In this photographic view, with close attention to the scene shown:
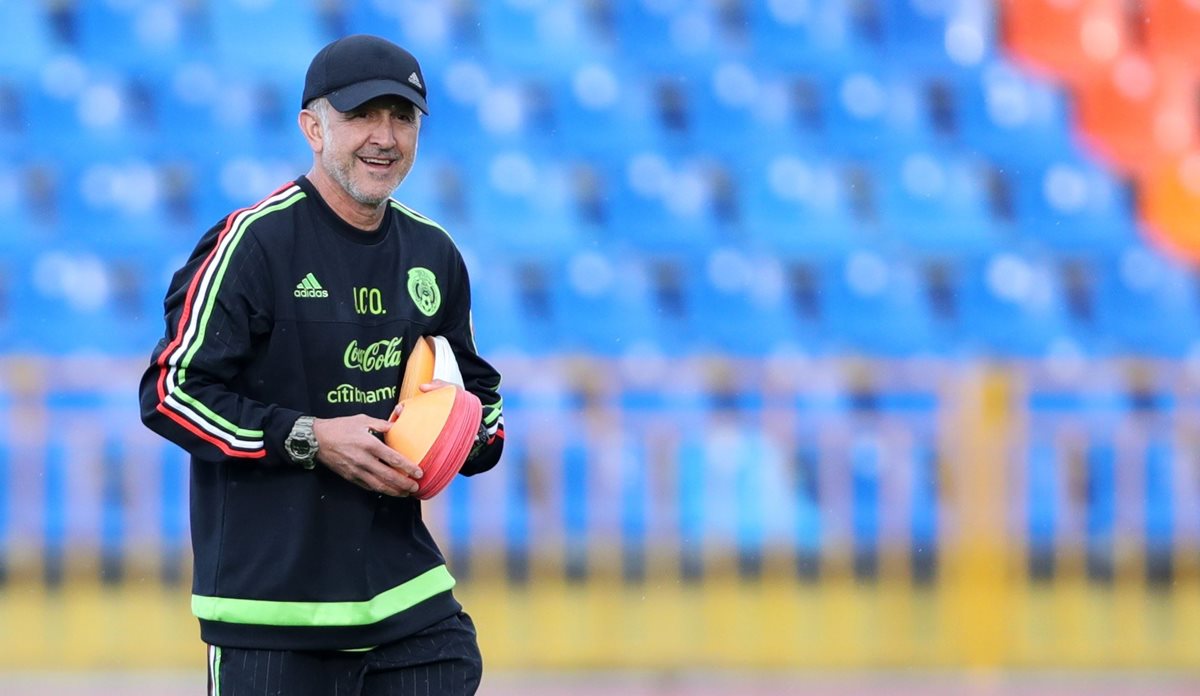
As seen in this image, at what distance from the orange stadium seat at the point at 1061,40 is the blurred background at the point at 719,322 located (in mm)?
30

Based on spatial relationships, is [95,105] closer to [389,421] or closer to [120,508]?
[120,508]

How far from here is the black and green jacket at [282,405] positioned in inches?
134

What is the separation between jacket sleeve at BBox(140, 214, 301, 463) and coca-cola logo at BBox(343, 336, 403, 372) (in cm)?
18

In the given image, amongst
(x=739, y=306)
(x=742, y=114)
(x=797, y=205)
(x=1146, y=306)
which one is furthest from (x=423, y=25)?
(x=1146, y=306)

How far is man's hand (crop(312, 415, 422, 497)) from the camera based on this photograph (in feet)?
11.1

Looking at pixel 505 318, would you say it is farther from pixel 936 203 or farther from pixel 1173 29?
pixel 1173 29

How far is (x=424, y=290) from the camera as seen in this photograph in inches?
146

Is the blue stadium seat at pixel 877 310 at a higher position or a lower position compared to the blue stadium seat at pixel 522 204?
lower

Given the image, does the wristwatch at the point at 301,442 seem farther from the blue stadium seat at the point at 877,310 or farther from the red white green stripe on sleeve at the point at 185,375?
the blue stadium seat at the point at 877,310

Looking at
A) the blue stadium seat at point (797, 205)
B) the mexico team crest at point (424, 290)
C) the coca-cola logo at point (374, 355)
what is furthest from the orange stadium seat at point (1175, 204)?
the coca-cola logo at point (374, 355)

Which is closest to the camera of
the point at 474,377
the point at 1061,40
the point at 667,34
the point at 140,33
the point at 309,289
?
the point at 309,289

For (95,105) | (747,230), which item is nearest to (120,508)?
(95,105)

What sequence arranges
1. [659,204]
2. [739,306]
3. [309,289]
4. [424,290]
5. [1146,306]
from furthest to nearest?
1. [659,204]
2. [1146,306]
3. [739,306]
4. [424,290]
5. [309,289]

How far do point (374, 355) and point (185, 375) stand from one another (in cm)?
39
